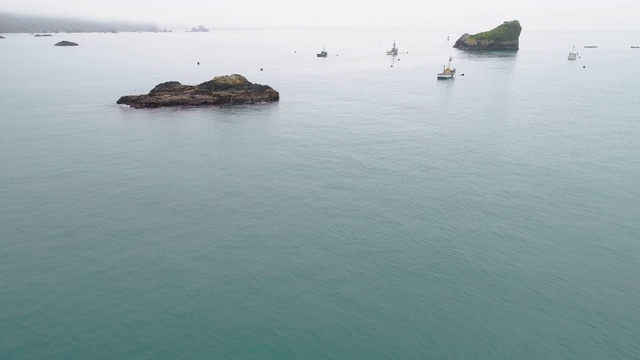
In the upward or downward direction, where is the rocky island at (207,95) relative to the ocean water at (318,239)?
upward

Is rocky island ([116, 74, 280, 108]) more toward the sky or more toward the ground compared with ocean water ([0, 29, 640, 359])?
more toward the sky

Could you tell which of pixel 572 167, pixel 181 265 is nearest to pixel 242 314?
pixel 181 265

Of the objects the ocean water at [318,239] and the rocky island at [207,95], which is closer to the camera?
the ocean water at [318,239]

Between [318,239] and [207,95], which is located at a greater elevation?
[207,95]

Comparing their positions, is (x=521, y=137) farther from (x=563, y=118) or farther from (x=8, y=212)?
(x=8, y=212)
